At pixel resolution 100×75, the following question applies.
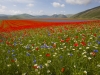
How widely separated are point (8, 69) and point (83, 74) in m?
2.27

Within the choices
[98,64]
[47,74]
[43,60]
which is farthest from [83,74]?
[43,60]

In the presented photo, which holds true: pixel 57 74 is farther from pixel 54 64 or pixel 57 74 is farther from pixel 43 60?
pixel 43 60

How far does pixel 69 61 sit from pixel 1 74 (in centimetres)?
198

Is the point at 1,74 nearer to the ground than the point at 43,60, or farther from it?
nearer to the ground

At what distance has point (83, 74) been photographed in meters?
3.62

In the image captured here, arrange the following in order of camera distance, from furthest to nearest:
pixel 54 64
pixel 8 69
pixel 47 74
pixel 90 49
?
pixel 90 49, pixel 8 69, pixel 54 64, pixel 47 74

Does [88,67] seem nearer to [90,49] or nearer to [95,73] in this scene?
[95,73]

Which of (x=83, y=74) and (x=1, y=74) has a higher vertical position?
(x=83, y=74)

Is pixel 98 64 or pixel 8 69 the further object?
pixel 8 69

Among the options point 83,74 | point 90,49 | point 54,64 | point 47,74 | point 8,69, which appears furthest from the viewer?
point 90,49

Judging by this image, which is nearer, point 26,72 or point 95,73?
point 95,73

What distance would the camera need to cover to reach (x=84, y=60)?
427 centimetres

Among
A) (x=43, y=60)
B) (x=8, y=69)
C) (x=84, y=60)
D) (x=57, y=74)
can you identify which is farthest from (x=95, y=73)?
(x=8, y=69)

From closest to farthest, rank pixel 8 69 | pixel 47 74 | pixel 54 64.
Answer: pixel 47 74 → pixel 54 64 → pixel 8 69
